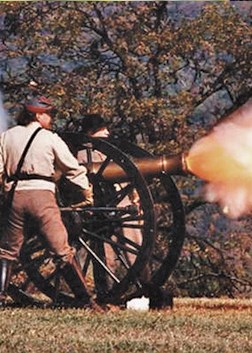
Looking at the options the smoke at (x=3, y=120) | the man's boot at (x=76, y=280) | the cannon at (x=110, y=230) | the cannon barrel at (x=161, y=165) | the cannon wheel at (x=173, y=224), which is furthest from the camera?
the smoke at (x=3, y=120)

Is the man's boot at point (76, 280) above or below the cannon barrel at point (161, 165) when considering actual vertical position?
below

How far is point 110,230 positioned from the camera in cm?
1143

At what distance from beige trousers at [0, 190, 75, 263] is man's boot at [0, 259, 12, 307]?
1.5 inches

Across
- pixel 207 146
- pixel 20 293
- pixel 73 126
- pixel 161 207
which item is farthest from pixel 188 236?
pixel 20 293

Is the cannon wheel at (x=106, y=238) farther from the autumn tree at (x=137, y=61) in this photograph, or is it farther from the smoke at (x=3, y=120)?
the autumn tree at (x=137, y=61)

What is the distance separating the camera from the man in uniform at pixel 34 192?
10.6 metres

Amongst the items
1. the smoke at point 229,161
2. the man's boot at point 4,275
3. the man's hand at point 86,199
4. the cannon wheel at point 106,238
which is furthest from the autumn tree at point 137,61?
the man's boot at point 4,275

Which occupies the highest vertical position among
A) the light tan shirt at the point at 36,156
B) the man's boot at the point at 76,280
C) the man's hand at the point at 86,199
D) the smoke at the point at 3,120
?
the light tan shirt at the point at 36,156

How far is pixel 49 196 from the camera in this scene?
10633 mm

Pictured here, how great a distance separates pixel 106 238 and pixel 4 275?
1113 millimetres

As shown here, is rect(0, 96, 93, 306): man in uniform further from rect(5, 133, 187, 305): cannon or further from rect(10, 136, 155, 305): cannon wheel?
rect(10, 136, 155, 305): cannon wheel

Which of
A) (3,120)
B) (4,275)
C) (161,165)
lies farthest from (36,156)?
(3,120)

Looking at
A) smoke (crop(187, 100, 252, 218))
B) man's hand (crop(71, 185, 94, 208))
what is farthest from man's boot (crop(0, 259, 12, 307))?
smoke (crop(187, 100, 252, 218))

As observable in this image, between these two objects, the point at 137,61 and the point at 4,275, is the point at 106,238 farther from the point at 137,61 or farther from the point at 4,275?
the point at 137,61
